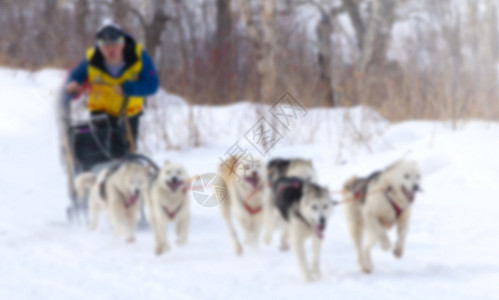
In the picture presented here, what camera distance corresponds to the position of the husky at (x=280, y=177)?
4.17 m

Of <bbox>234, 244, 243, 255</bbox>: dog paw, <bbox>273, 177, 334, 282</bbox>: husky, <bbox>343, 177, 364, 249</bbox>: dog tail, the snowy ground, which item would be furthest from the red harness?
<bbox>343, 177, 364, 249</bbox>: dog tail

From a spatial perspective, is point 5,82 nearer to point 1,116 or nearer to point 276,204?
point 1,116

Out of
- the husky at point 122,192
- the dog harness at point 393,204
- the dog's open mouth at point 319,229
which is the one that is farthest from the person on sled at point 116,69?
the dog harness at point 393,204

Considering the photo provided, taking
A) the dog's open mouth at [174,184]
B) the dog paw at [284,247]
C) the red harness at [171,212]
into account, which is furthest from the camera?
the dog paw at [284,247]

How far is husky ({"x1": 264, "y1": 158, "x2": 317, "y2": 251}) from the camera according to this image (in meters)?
4.17

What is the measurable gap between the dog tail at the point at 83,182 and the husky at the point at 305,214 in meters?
1.55

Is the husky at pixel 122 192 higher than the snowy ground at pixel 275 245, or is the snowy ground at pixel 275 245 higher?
the husky at pixel 122 192

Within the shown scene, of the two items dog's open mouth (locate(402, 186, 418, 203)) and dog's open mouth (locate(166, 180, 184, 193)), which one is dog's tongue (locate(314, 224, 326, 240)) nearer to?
dog's open mouth (locate(402, 186, 418, 203))

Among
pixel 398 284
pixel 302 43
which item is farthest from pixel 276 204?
pixel 302 43

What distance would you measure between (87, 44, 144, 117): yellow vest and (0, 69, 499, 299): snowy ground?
0.74 metres

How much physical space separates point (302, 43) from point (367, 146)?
270 centimetres

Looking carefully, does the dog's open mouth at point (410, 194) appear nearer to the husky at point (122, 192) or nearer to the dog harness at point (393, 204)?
the dog harness at point (393, 204)

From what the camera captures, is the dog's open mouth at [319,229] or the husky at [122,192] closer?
the dog's open mouth at [319,229]

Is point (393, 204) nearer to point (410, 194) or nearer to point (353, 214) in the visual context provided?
point (410, 194)
